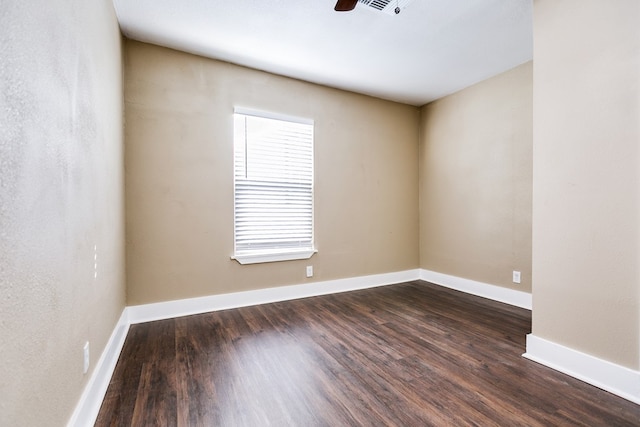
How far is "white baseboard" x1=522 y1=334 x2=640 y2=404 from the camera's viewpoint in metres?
1.66

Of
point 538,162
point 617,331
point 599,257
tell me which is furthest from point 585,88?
point 617,331

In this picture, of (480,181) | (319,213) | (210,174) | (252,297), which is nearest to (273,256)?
(252,297)

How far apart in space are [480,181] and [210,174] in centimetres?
318

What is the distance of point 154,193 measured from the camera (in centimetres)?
284

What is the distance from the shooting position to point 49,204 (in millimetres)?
1081

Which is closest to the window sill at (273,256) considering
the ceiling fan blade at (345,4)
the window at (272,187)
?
the window at (272,187)

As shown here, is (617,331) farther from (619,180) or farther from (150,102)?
(150,102)

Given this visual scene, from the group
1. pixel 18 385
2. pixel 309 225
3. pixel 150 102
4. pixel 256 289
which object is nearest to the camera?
pixel 18 385

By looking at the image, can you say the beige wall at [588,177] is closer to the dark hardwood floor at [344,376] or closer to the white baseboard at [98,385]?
the dark hardwood floor at [344,376]

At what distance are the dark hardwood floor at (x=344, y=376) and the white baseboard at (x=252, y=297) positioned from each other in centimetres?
11

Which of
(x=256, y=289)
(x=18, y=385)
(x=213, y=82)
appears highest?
(x=213, y=82)

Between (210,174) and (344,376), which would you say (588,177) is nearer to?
(344,376)

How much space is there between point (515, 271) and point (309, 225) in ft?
7.82

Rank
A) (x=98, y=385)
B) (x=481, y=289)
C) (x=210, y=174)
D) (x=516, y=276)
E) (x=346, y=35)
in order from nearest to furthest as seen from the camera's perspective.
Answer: (x=98, y=385) → (x=346, y=35) → (x=210, y=174) → (x=516, y=276) → (x=481, y=289)
